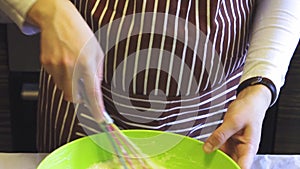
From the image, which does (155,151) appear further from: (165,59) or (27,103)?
(27,103)

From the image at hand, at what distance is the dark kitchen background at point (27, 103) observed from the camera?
4.11 ft

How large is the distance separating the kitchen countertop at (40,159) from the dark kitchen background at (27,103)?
45cm

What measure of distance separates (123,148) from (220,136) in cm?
12

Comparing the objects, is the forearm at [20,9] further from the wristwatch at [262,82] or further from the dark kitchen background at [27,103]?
the dark kitchen background at [27,103]

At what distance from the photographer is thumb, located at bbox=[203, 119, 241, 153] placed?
73cm

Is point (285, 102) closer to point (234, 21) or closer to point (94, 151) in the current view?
point (234, 21)

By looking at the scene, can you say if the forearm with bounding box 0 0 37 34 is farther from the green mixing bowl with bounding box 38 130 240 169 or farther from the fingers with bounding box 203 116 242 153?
the fingers with bounding box 203 116 242 153

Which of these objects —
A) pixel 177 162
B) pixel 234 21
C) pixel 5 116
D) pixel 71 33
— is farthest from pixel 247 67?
pixel 5 116

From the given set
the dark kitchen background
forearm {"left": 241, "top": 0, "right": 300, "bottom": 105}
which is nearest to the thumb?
forearm {"left": 241, "top": 0, "right": 300, "bottom": 105}

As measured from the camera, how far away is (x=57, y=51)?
0.68 metres

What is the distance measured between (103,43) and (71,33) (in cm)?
12

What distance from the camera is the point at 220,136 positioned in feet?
2.40

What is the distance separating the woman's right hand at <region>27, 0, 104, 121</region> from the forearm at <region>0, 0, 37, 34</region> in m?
0.03

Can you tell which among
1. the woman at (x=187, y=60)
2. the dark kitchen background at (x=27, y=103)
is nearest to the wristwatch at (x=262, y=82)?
the woman at (x=187, y=60)
